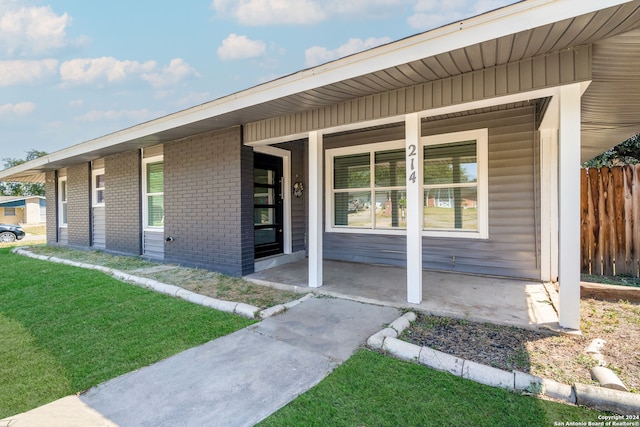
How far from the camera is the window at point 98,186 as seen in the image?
856cm

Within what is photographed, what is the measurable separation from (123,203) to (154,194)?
4.04 feet

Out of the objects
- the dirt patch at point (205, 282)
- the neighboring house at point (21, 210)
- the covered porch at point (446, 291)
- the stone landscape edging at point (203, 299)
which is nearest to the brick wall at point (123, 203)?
the dirt patch at point (205, 282)

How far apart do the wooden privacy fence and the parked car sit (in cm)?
2167

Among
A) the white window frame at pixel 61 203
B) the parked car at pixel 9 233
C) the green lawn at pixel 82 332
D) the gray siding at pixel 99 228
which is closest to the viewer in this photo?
the green lawn at pixel 82 332

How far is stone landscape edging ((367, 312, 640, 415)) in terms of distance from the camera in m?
1.83

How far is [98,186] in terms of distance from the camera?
28.5 ft

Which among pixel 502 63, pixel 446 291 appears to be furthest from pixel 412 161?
pixel 446 291

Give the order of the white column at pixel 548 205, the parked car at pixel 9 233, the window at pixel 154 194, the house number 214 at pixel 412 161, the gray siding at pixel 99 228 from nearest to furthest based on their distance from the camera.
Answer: the house number 214 at pixel 412 161 → the white column at pixel 548 205 → the window at pixel 154 194 → the gray siding at pixel 99 228 → the parked car at pixel 9 233

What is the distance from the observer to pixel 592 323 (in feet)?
10.2

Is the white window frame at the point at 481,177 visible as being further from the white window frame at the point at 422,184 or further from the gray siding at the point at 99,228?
the gray siding at the point at 99,228

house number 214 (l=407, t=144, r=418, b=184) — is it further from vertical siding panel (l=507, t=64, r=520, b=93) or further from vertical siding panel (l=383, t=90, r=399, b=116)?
vertical siding panel (l=507, t=64, r=520, b=93)

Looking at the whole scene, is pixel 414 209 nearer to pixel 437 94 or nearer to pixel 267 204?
pixel 437 94

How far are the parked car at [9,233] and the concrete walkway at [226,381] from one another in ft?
60.5

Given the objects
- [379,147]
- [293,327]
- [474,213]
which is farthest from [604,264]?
[293,327]
